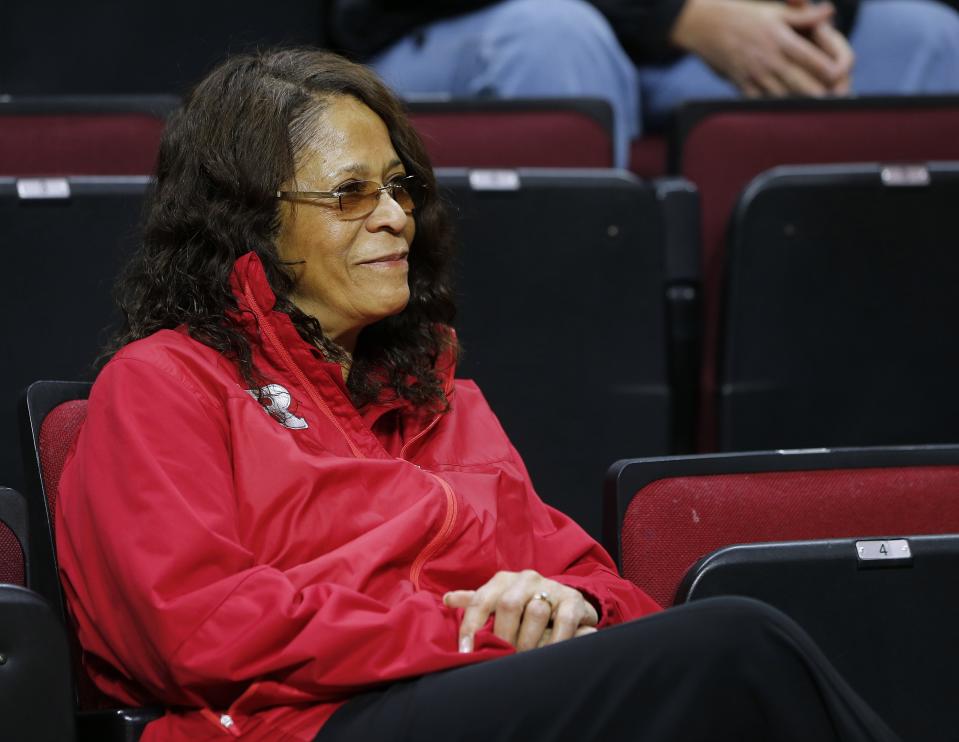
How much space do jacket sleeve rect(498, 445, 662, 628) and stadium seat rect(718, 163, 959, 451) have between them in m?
0.39

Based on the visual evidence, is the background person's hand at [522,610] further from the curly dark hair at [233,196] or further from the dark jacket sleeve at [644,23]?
the dark jacket sleeve at [644,23]

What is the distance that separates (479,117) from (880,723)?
924 mm

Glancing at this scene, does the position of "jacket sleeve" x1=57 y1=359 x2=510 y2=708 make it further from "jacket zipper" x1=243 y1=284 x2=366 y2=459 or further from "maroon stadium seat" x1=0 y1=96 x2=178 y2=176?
"maroon stadium seat" x1=0 y1=96 x2=178 y2=176

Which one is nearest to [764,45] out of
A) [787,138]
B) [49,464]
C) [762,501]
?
[787,138]

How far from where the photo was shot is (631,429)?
1362mm

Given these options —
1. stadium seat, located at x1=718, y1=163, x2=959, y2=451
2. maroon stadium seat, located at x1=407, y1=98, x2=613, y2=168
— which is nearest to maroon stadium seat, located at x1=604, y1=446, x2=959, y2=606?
stadium seat, located at x1=718, y1=163, x2=959, y2=451

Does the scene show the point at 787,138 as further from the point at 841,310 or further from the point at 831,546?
the point at 831,546

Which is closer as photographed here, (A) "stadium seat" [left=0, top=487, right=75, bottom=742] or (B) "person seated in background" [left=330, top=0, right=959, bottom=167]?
(A) "stadium seat" [left=0, top=487, right=75, bottom=742]

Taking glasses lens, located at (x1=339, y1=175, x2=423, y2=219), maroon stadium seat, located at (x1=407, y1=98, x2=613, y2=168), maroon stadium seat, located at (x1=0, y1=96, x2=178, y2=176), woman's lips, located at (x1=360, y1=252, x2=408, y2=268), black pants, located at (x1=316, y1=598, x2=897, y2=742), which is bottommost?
black pants, located at (x1=316, y1=598, x2=897, y2=742)

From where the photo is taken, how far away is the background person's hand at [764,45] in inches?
73.4

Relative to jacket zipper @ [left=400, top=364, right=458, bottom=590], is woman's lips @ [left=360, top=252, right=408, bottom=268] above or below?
above

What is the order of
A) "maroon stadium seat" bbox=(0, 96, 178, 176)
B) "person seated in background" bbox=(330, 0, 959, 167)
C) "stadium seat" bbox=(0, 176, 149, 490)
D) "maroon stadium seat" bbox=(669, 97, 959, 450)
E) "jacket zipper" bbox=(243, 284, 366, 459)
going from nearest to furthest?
"jacket zipper" bbox=(243, 284, 366, 459) → "stadium seat" bbox=(0, 176, 149, 490) → "maroon stadium seat" bbox=(0, 96, 178, 176) → "maroon stadium seat" bbox=(669, 97, 959, 450) → "person seated in background" bbox=(330, 0, 959, 167)

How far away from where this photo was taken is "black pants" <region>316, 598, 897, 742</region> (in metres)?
0.78

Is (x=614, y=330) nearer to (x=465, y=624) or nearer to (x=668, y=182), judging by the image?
(x=668, y=182)
